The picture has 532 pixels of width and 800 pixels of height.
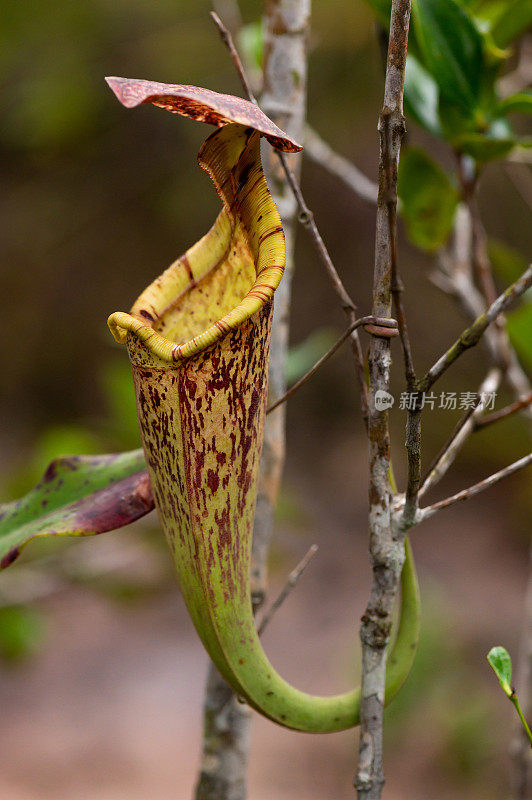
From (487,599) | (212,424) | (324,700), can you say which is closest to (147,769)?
(487,599)

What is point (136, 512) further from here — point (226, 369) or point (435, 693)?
point (435, 693)

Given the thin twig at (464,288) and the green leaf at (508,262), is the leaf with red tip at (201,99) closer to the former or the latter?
the thin twig at (464,288)

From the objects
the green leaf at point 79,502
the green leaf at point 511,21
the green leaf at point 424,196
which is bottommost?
the green leaf at point 79,502

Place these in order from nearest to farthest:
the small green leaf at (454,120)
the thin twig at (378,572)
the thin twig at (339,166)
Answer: the thin twig at (378,572)
the small green leaf at (454,120)
the thin twig at (339,166)

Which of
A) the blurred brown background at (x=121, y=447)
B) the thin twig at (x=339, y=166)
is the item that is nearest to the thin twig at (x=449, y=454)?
the thin twig at (x=339, y=166)

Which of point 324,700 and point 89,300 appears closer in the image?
point 324,700

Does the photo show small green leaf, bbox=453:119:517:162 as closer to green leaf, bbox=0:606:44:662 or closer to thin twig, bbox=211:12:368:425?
thin twig, bbox=211:12:368:425

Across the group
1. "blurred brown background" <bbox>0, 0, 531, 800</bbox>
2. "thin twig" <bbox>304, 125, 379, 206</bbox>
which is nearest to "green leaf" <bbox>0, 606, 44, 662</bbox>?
"blurred brown background" <bbox>0, 0, 531, 800</bbox>
